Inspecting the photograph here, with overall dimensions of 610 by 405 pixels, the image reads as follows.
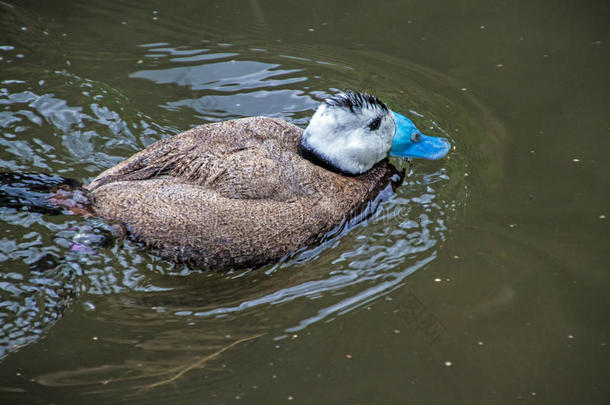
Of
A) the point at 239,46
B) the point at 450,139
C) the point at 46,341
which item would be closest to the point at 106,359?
the point at 46,341

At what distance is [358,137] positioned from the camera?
15.2 ft

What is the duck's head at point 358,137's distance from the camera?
Answer: 4.51 metres

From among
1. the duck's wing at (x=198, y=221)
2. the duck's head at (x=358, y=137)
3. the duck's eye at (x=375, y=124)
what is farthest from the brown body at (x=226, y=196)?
the duck's eye at (x=375, y=124)

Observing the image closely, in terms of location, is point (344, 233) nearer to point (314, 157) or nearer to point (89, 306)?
point (314, 157)

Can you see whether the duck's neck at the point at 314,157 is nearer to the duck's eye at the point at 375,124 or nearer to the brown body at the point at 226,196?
the brown body at the point at 226,196

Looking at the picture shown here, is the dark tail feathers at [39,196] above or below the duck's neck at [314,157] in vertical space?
below

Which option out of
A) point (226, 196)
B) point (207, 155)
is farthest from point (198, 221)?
point (207, 155)

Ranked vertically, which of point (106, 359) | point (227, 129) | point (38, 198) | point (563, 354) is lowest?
point (106, 359)

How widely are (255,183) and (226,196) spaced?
0.66ft

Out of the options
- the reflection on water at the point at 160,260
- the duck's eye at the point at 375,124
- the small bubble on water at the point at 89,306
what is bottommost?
the small bubble on water at the point at 89,306

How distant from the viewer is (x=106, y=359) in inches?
138

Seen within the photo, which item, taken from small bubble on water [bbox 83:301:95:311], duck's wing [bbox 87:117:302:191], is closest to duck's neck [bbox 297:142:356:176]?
duck's wing [bbox 87:117:302:191]

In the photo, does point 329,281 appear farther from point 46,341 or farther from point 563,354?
point 46,341

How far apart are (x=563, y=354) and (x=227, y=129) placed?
98.4 inches
